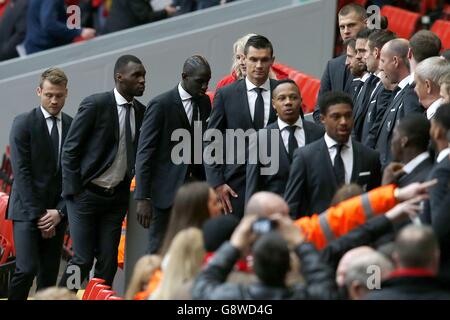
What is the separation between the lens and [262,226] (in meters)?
7.86

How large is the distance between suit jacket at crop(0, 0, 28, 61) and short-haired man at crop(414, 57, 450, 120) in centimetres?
765

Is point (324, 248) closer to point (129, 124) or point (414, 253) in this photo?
point (414, 253)

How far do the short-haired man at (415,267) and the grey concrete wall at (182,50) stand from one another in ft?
28.6

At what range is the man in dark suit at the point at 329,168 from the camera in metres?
9.94

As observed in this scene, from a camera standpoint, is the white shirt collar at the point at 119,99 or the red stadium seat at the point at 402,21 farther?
the red stadium seat at the point at 402,21

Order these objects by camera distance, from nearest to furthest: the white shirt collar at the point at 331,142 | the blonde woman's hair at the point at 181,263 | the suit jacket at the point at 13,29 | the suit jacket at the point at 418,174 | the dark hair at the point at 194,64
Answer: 1. the blonde woman's hair at the point at 181,263
2. the suit jacket at the point at 418,174
3. the white shirt collar at the point at 331,142
4. the dark hair at the point at 194,64
5. the suit jacket at the point at 13,29

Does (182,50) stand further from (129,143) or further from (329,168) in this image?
(329,168)

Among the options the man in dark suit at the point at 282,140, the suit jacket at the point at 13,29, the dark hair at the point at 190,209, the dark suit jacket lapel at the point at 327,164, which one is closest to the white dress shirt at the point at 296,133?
the man in dark suit at the point at 282,140

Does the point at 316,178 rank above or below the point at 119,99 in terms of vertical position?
below

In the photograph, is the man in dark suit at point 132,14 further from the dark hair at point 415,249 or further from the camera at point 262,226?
the dark hair at point 415,249

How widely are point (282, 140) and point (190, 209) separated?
234 cm

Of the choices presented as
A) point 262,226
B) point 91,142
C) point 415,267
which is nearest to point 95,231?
point 91,142

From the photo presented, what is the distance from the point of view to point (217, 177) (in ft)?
37.2
